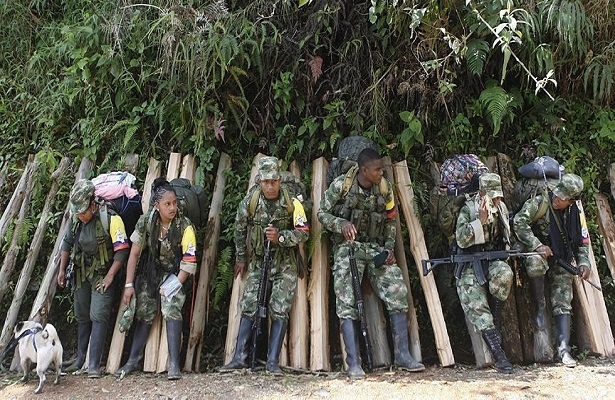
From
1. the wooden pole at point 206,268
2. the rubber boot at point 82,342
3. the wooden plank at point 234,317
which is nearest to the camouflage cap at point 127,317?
the rubber boot at point 82,342

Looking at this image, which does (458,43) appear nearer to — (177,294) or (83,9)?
(177,294)

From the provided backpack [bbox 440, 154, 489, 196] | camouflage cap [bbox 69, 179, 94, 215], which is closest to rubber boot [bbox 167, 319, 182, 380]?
camouflage cap [bbox 69, 179, 94, 215]

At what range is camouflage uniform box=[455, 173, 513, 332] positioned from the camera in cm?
640

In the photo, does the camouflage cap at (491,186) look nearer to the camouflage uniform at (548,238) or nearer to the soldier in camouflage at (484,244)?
the soldier in camouflage at (484,244)

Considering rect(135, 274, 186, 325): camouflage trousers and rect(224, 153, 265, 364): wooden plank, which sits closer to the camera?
rect(135, 274, 186, 325): camouflage trousers

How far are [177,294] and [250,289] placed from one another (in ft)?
2.72

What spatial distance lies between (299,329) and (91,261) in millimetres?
2547

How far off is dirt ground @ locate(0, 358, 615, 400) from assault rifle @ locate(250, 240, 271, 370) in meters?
0.35

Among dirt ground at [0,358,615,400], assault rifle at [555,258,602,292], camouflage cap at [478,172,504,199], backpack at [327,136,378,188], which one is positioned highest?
backpack at [327,136,378,188]

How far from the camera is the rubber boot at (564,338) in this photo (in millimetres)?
6332

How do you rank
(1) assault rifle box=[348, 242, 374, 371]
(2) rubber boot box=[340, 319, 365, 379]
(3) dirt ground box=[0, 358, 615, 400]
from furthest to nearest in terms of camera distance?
(1) assault rifle box=[348, 242, 374, 371], (2) rubber boot box=[340, 319, 365, 379], (3) dirt ground box=[0, 358, 615, 400]

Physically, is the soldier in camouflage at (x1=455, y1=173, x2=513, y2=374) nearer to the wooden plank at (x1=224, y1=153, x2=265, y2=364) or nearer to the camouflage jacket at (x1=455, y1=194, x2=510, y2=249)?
the camouflage jacket at (x1=455, y1=194, x2=510, y2=249)

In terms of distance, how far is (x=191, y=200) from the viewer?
276 inches

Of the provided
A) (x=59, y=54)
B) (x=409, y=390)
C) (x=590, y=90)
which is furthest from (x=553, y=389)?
(x=59, y=54)
